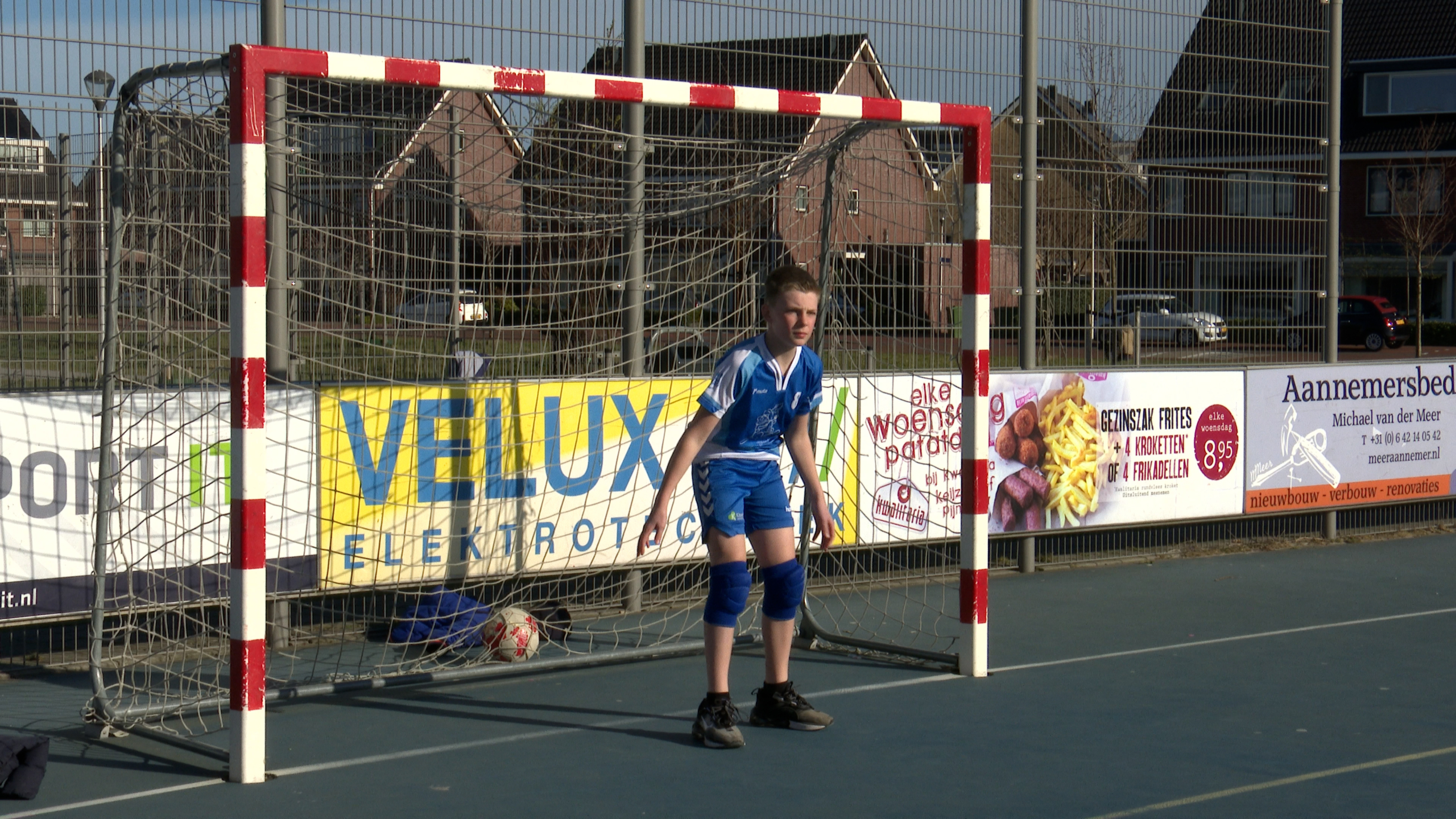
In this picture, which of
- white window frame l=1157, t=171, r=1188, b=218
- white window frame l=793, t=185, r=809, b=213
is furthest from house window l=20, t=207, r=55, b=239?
white window frame l=1157, t=171, r=1188, b=218

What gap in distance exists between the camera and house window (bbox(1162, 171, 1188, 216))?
11.2 meters

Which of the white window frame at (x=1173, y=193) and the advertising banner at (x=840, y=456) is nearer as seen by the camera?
the advertising banner at (x=840, y=456)

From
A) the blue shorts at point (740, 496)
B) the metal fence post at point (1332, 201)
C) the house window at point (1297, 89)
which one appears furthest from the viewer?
the metal fence post at point (1332, 201)

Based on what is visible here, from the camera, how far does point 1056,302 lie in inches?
426

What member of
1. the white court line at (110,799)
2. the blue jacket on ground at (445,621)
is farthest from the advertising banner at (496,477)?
the white court line at (110,799)

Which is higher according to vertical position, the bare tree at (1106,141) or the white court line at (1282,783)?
the bare tree at (1106,141)

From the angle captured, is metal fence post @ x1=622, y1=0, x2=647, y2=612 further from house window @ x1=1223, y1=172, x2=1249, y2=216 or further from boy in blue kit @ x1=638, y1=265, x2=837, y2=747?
house window @ x1=1223, y1=172, x2=1249, y2=216

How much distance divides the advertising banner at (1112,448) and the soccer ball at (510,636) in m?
Result: 3.85

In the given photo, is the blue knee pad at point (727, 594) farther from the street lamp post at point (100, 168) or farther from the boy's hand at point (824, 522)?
the street lamp post at point (100, 168)

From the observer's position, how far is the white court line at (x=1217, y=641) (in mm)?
7734

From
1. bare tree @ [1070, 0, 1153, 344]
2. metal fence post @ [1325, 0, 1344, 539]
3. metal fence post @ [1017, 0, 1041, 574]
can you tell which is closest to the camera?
metal fence post @ [1017, 0, 1041, 574]

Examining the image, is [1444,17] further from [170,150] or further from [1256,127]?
[170,150]

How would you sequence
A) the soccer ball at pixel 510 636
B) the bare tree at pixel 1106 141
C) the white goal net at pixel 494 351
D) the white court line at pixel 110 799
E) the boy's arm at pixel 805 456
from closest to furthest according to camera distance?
the white court line at pixel 110 799, the boy's arm at pixel 805 456, the white goal net at pixel 494 351, the soccer ball at pixel 510 636, the bare tree at pixel 1106 141

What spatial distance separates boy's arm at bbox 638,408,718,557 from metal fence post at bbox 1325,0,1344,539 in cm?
788
